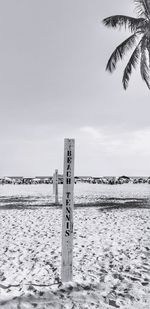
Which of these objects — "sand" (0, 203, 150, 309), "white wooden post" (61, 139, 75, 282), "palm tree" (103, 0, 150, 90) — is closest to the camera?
"sand" (0, 203, 150, 309)

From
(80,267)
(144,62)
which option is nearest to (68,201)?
(80,267)

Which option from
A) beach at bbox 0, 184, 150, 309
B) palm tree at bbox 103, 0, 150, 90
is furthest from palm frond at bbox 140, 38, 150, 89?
beach at bbox 0, 184, 150, 309

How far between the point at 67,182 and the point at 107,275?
1.87 metres

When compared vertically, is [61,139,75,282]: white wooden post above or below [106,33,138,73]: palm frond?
below

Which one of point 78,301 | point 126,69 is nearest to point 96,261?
point 78,301

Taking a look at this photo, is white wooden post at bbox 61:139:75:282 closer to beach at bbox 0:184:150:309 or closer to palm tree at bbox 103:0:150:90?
beach at bbox 0:184:150:309

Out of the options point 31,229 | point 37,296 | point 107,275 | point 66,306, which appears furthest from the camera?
point 31,229

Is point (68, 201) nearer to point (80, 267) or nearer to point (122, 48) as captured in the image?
point (80, 267)

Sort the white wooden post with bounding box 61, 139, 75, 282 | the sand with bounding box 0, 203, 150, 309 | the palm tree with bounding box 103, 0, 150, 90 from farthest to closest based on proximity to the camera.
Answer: the palm tree with bounding box 103, 0, 150, 90 → the white wooden post with bounding box 61, 139, 75, 282 → the sand with bounding box 0, 203, 150, 309

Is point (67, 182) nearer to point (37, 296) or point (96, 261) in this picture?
point (37, 296)

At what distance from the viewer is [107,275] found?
565 centimetres

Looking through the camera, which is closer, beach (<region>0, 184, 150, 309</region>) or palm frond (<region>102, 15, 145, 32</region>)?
beach (<region>0, 184, 150, 309</region>)

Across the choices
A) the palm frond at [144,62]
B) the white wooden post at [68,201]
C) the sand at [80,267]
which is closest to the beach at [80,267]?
the sand at [80,267]

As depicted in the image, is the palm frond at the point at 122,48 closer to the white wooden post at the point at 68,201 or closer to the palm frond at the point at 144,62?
the palm frond at the point at 144,62
